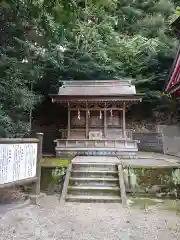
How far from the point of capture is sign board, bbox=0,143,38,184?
15.1ft

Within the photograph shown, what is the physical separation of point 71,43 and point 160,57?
20.8ft

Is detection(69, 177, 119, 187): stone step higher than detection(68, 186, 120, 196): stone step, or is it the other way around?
detection(69, 177, 119, 187): stone step

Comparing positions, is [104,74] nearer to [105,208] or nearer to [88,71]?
[88,71]

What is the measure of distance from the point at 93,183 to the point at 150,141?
29.3 ft

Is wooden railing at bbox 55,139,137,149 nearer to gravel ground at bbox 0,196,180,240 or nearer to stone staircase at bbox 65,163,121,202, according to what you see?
stone staircase at bbox 65,163,121,202

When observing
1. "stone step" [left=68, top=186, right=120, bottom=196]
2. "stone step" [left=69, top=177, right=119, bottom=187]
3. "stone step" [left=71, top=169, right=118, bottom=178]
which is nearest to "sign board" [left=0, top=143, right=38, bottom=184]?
"stone step" [left=68, top=186, right=120, bottom=196]

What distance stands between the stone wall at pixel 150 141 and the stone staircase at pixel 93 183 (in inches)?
303

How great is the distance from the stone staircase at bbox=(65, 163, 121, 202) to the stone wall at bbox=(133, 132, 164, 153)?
7689 mm

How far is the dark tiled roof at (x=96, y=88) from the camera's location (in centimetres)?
1260

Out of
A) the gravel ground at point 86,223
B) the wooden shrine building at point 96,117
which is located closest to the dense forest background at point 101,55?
the wooden shrine building at point 96,117

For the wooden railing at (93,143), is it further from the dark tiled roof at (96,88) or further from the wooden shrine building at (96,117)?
the dark tiled roof at (96,88)

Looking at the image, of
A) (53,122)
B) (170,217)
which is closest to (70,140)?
(53,122)

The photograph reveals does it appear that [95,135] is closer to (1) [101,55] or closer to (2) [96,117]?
(2) [96,117]

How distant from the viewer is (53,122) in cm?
1598
